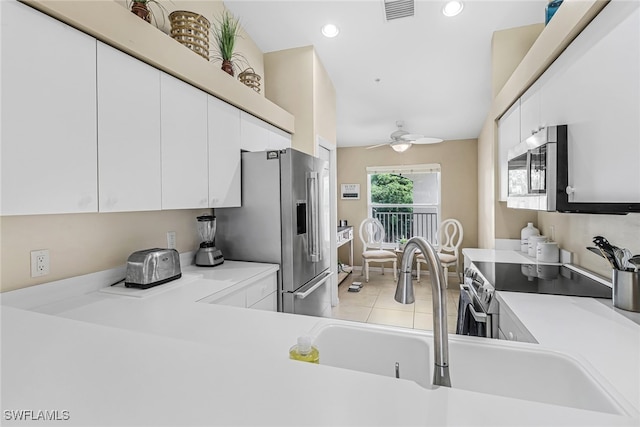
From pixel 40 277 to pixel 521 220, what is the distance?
11.6 ft

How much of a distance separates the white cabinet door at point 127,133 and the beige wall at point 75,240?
0.32 m

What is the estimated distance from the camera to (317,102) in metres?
3.18

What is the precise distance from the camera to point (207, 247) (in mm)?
2207

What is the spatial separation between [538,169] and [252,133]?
6.65ft

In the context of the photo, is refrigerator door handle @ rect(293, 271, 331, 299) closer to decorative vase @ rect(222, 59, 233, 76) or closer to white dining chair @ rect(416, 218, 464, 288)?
decorative vase @ rect(222, 59, 233, 76)

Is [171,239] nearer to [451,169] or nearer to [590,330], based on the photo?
[590,330]

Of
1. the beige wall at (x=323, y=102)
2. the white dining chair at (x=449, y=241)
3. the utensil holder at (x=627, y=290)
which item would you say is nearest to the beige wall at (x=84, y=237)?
the beige wall at (x=323, y=102)

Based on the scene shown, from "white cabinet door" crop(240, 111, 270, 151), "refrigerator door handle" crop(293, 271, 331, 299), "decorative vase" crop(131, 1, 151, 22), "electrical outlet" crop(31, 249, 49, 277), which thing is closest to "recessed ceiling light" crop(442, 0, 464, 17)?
A: "white cabinet door" crop(240, 111, 270, 151)

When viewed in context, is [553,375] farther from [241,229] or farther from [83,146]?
[241,229]

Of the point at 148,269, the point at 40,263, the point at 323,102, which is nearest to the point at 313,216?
the point at 148,269

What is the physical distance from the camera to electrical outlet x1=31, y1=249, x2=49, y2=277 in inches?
53.6

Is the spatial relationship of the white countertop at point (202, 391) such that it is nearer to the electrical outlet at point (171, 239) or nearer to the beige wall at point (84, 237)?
the beige wall at point (84, 237)

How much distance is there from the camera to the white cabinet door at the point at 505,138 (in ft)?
7.51

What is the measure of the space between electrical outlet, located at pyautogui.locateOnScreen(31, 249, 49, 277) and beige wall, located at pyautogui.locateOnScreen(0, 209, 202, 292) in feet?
0.05
